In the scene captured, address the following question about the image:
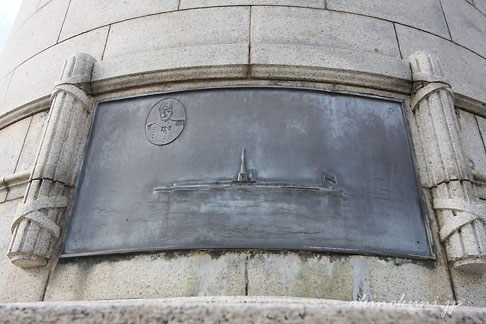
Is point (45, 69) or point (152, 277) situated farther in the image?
point (45, 69)

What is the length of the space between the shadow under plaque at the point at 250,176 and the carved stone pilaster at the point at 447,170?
6.8 inches

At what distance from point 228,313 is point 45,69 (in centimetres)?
437

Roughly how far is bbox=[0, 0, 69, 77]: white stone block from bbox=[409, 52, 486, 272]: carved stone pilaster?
4487mm

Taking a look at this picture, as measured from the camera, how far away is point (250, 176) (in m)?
3.42

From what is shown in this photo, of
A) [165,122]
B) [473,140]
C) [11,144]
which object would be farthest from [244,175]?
[11,144]

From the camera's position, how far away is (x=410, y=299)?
3109mm

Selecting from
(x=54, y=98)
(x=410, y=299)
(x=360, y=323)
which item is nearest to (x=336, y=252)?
(x=410, y=299)

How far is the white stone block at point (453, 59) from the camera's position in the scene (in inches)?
177

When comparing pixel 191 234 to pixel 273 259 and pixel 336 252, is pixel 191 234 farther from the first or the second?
pixel 336 252

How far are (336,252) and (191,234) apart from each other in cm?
115

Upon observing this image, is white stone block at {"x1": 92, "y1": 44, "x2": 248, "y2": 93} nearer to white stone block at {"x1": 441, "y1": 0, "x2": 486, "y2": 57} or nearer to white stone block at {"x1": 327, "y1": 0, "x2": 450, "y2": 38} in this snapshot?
white stone block at {"x1": 327, "y1": 0, "x2": 450, "y2": 38}

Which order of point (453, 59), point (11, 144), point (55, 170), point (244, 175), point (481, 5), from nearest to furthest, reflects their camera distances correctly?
point (244, 175) < point (55, 170) < point (11, 144) < point (453, 59) < point (481, 5)

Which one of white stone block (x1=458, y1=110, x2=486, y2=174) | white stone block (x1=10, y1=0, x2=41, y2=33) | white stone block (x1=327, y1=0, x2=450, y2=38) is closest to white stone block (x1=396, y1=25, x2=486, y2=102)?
white stone block (x1=327, y1=0, x2=450, y2=38)

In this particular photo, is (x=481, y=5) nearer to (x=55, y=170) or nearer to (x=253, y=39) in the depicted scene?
(x=253, y=39)
